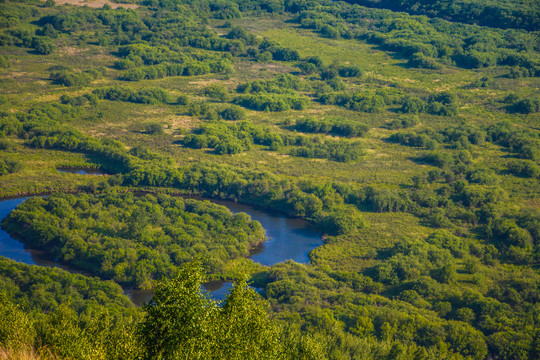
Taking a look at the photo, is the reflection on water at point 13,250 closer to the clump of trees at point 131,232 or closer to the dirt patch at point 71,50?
the clump of trees at point 131,232

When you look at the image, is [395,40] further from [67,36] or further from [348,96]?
[67,36]

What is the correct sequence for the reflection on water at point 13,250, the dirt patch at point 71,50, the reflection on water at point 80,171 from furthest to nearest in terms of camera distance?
the dirt patch at point 71,50 < the reflection on water at point 80,171 < the reflection on water at point 13,250

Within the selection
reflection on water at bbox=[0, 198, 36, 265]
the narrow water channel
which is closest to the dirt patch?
the narrow water channel

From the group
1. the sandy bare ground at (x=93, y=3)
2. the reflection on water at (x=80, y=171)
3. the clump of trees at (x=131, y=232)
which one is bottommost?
the reflection on water at (x=80, y=171)

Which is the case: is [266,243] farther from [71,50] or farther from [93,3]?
[93,3]

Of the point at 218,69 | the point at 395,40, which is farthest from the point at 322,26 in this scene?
the point at 218,69

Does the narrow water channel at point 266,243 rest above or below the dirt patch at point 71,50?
below

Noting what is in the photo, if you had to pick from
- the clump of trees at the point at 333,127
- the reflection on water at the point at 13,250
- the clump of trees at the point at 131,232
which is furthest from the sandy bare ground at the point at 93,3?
the reflection on water at the point at 13,250

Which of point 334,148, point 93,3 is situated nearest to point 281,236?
point 334,148

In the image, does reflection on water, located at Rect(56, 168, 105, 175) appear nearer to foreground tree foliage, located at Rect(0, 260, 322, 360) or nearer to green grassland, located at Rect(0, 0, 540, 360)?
green grassland, located at Rect(0, 0, 540, 360)
